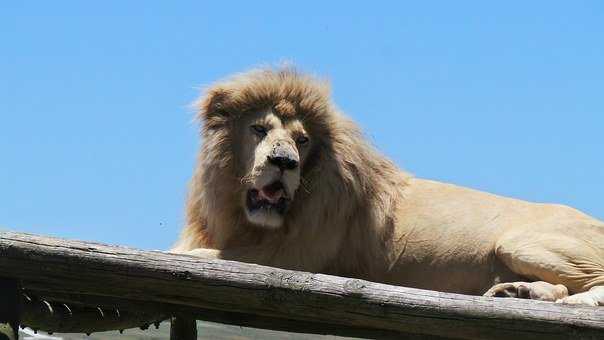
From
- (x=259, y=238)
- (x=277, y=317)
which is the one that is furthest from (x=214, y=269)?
(x=259, y=238)

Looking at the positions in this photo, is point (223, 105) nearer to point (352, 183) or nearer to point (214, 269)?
point (352, 183)

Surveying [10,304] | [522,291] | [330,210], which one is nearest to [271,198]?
[330,210]

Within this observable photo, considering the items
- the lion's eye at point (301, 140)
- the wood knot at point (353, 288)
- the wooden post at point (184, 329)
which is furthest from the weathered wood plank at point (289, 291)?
the lion's eye at point (301, 140)

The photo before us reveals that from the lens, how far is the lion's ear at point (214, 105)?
6.24 m

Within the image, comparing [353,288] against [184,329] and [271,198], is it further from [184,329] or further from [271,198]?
[184,329]

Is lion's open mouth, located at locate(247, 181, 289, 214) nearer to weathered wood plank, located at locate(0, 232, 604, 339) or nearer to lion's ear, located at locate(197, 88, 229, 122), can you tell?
lion's ear, located at locate(197, 88, 229, 122)

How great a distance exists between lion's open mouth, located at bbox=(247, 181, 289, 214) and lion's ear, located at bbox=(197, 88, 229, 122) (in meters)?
0.59

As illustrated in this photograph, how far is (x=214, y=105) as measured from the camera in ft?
20.6

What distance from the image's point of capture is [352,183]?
19.9ft

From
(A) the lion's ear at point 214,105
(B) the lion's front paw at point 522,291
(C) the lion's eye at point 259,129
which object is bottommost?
(B) the lion's front paw at point 522,291

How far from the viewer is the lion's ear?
6238 millimetres

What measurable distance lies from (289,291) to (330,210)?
1.49m

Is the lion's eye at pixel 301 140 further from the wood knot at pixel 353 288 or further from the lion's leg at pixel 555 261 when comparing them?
the wood knot at pixel 353 288

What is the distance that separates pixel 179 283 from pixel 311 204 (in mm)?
1462
